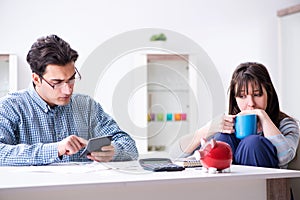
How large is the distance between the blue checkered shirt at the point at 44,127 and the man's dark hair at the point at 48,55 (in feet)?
0.34

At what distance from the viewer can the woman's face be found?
1.81m

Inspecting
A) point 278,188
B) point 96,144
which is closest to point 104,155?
point 96,144

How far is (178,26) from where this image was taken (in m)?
3.72

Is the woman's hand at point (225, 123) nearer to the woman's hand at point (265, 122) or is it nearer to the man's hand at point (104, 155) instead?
the woman's hand at point (265, 122)

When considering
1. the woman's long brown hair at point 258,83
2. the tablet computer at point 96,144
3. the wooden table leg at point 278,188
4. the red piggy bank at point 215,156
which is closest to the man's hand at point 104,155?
the tablet computer at point 96,144

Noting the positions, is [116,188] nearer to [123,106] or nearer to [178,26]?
[123,106]

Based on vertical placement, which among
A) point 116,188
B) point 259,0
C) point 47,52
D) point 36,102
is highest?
point 259,0

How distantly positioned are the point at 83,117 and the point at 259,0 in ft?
8.15

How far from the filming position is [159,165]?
134cm

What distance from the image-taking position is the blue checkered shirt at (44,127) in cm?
157

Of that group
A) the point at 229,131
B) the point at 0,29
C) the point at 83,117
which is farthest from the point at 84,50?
the point at 229,131

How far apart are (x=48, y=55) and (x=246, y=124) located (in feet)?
2.40

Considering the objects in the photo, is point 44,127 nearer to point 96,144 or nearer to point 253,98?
point 96,144

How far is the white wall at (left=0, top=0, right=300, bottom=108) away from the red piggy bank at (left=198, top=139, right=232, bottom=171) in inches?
93.3
